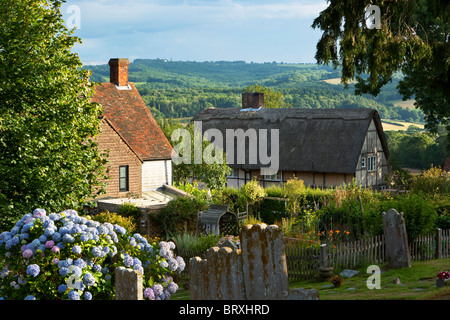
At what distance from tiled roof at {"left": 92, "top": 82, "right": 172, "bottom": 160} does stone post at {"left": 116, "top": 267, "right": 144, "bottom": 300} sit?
2558 cm

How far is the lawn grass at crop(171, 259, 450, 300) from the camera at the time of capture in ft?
37.4

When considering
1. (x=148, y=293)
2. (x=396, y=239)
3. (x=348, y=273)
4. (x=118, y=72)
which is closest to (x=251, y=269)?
(x=148, y=293)

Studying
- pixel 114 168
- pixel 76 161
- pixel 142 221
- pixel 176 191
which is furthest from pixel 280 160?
pixel 76 161

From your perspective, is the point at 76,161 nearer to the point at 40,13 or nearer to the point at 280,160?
the point at 40,13

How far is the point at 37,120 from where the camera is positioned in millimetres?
17781

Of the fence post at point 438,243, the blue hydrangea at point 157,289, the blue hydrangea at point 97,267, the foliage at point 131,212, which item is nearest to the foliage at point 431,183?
the fence post at point 438,243

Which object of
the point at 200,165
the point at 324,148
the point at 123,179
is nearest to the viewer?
the point at 123,179

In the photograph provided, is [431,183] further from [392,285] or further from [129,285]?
[129,285]

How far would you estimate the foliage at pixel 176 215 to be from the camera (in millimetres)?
25203

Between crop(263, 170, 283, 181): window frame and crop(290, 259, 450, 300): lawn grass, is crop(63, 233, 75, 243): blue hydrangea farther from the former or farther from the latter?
crop(263, 170, 283, 181): window frame

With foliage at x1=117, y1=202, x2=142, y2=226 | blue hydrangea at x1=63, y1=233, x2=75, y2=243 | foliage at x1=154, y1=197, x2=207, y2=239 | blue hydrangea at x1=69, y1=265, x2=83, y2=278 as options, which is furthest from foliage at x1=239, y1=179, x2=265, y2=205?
blue hydrangea at x1=69, y1=265, x2=83, y2=278

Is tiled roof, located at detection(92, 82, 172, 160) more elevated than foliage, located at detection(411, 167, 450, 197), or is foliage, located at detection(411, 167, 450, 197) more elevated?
tiled roof, located at detection(92, 82, 172, 160)

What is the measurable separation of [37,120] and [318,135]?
95.5ft

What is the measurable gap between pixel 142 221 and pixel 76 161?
7553 millimetres
